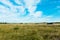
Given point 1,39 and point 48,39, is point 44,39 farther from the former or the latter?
point 1,39

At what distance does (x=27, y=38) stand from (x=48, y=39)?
7.81 ft

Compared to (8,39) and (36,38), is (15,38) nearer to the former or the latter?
(8,39)

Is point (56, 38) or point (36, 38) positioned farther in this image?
point (56, 38)

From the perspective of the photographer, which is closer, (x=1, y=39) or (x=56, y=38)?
(x=1, y=39)

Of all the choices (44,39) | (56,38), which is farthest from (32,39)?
(56,38)

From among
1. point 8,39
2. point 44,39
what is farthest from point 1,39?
point 44,39

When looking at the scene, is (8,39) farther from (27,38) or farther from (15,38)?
(27,38)

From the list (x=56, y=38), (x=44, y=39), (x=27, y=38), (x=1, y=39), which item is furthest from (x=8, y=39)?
(x=56, y=38)

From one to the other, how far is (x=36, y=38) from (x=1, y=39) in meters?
3.49

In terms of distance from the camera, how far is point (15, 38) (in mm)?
16266

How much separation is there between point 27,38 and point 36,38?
35.8 inches

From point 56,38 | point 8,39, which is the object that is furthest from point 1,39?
point 56,38

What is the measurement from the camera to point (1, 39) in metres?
15.5

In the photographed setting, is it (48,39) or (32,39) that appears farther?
(48,39)
